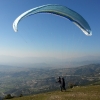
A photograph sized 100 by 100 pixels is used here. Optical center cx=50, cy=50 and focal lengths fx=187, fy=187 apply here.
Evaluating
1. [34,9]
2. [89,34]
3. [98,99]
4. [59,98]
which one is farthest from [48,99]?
[34,9]

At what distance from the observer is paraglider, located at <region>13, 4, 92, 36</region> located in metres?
22.3

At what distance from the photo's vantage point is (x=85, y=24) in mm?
25766

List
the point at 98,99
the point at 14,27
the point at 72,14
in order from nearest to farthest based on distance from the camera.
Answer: the point at 98,99
the point at 14,27
the point at 72,14

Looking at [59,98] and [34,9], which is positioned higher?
[34,9]

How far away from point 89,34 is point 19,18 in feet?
31.2

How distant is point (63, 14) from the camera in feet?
82.8

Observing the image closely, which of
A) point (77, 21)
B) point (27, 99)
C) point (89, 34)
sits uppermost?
point (77, 21)

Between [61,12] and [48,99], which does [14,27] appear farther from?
[48,99]

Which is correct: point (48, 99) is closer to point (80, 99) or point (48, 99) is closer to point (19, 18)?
point (80, 99)

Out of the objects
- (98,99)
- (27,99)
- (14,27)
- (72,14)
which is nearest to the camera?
(98,99)

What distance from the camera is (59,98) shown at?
24.9m

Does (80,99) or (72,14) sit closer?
(80,99)

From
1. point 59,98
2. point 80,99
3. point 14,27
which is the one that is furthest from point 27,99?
point 14,27

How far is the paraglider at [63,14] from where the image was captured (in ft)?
73.3
